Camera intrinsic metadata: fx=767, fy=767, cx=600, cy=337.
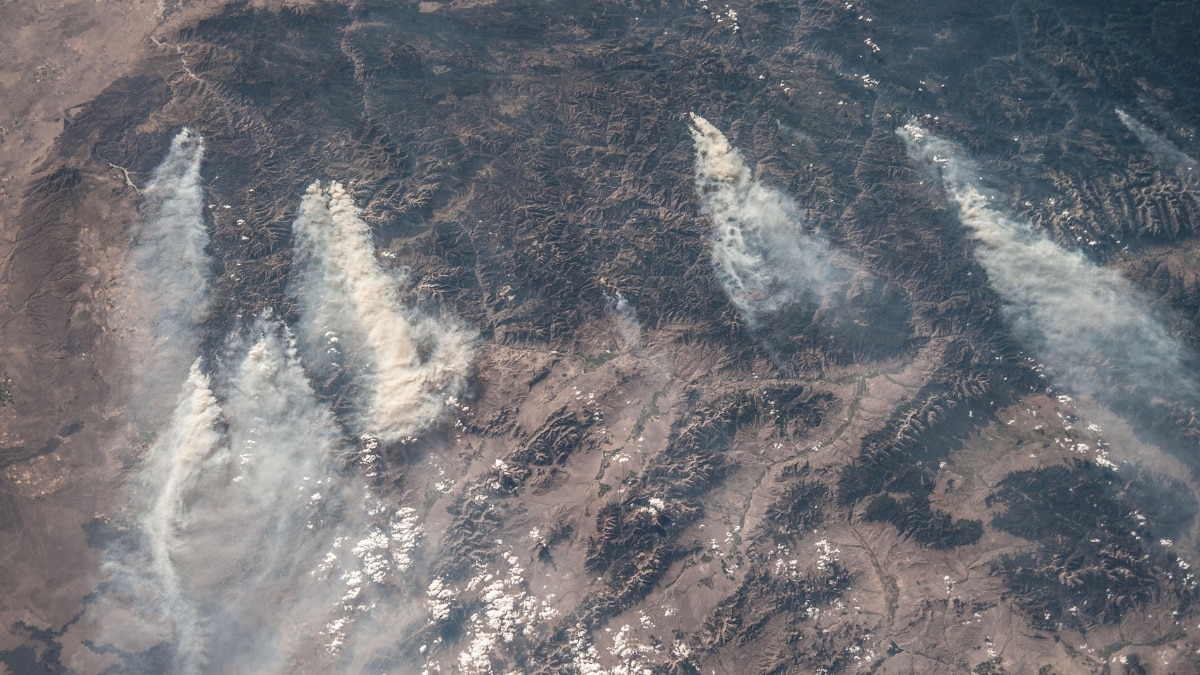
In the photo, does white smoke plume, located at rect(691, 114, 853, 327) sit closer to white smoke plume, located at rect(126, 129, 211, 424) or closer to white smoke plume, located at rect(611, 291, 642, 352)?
white smoke plume, located at rect(611, 291, 642, 352)

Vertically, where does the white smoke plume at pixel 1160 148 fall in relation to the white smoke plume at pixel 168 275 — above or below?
above

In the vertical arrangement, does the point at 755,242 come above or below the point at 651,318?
above

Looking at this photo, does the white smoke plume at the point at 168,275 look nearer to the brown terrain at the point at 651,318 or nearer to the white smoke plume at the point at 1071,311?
the brown terrain at the point at 651,318

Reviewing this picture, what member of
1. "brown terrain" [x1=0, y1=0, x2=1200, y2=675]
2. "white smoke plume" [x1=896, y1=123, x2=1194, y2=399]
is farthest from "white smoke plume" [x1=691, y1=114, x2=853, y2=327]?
"white smoke plume" [x1=896, y1=123, x2=1194, y2=399]

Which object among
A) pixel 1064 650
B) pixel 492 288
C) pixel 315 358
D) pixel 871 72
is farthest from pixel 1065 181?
pixel 315 358

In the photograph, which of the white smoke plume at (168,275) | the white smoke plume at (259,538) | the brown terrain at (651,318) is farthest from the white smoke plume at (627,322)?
the white smoke plume at (168,275)

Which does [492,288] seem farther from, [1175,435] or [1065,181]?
[1175,435]

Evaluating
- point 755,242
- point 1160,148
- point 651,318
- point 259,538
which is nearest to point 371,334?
point 259,538

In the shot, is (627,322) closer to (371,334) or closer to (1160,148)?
(371,334)
